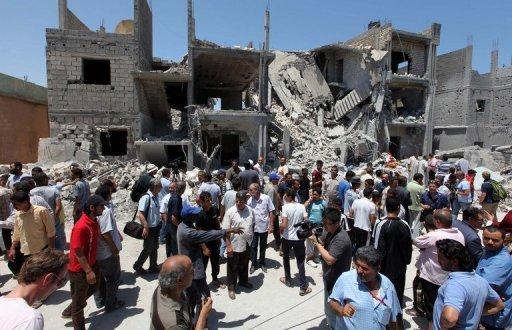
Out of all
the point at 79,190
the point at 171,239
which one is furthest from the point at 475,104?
the point at 79,190

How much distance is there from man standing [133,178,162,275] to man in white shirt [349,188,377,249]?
A: 354 centimetres

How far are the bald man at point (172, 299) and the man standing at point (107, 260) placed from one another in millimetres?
2335

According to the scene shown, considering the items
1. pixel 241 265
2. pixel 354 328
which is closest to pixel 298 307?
pixel 241 265

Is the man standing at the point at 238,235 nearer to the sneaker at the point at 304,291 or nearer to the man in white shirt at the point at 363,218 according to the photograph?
the sneaker at the point at 304,291

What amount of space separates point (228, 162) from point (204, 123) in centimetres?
310

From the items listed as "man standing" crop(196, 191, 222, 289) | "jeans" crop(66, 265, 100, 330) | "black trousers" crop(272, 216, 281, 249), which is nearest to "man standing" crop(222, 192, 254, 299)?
"man standing" crop(196, 191, 222, 289)

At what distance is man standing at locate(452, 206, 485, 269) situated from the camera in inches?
138

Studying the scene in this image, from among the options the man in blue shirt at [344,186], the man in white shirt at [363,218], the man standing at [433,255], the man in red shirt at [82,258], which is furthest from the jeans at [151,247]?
the man standing at [433,255]

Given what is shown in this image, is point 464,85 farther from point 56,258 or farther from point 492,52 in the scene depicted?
point 56,258

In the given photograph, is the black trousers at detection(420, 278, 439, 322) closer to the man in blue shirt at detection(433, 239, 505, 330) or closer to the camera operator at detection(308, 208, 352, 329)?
the camera operator at detection(308, 208, 352, 329)

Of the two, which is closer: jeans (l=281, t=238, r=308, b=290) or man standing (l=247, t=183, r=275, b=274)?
jeans (l=281, t=238, r=308, b=290)

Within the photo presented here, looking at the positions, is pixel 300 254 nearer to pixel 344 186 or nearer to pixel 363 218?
pixel 363 218

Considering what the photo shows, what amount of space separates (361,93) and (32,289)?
22.5 meters

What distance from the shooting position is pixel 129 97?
14469mm
